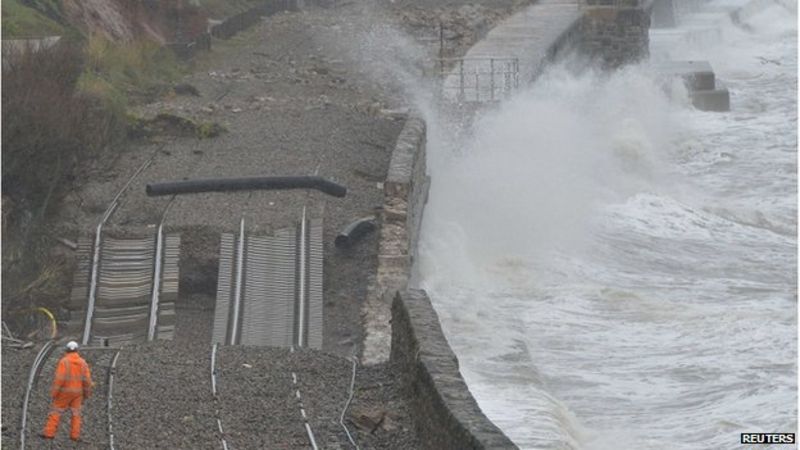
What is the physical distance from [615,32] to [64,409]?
37.9 metres

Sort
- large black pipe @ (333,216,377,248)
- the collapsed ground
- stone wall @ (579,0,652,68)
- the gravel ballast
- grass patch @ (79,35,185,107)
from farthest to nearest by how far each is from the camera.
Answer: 1. stone wall @ (579,0,652,68)
2. grass patch @ (79,35,185,107)
3. large black pipe @ (333,216,377,248)
4. the collapsed ground
5. the gravel ballast

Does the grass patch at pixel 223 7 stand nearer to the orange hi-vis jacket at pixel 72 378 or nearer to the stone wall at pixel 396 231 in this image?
the stone wall at pixel 396 231

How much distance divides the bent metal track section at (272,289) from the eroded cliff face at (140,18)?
17.4 meters

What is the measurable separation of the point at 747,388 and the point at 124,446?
333 inches

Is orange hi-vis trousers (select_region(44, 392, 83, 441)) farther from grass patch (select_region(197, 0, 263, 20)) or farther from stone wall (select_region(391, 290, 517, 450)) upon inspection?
grass patch (select_region(197, 0, 263, 20))

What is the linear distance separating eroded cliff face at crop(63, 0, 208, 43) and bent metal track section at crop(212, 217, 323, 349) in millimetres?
17388

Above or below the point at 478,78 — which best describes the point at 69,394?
below

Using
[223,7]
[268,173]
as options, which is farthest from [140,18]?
[268,173]

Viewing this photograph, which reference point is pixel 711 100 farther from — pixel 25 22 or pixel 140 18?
pixel 25 22

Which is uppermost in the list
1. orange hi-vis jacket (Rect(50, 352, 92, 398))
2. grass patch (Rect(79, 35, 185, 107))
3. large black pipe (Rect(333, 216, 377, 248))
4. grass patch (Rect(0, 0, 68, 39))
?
grass patch (Rect(0, 0, 68, 39))

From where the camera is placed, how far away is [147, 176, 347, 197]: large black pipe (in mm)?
23625

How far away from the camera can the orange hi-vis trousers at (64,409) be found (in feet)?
45.5

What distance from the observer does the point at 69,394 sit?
1399cm

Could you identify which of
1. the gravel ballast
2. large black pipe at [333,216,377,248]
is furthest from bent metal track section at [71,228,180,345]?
the gravel ballast
